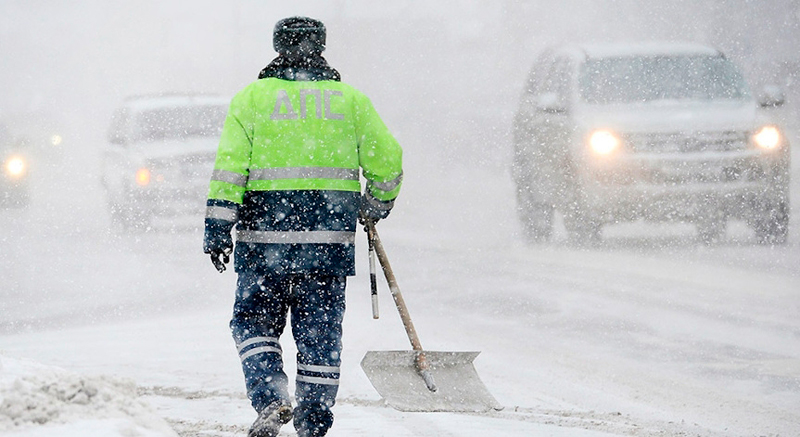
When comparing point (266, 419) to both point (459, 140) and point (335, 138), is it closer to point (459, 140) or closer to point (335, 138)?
point (335, 138)

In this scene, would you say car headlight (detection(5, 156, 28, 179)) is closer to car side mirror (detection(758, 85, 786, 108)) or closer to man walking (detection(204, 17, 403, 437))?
car side mirror (detection(758, 85, 786, 108))

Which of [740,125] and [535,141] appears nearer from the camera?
[740,125]

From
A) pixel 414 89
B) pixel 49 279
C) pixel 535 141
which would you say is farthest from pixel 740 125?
pixel 414 89

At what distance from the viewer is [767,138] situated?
1127 cm

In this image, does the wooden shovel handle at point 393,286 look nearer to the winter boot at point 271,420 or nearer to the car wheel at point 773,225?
the winter boot at point 271,420

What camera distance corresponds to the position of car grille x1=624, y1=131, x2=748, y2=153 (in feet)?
36.7

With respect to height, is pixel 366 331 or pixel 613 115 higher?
pixel 613 115

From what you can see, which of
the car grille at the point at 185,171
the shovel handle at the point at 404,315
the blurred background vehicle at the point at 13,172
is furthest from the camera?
the blurred background vehicle at the point at 13,172

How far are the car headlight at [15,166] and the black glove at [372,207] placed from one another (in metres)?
14.5

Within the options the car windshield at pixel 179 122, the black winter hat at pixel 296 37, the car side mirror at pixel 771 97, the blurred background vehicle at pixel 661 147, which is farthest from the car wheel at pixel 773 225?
the black winter hat at pixel 296 37

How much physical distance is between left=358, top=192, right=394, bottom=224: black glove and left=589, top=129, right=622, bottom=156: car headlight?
6.43 metres

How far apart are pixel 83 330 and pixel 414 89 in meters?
31.5

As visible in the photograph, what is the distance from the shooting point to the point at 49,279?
1105cm

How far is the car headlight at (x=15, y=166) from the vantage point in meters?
18.6
